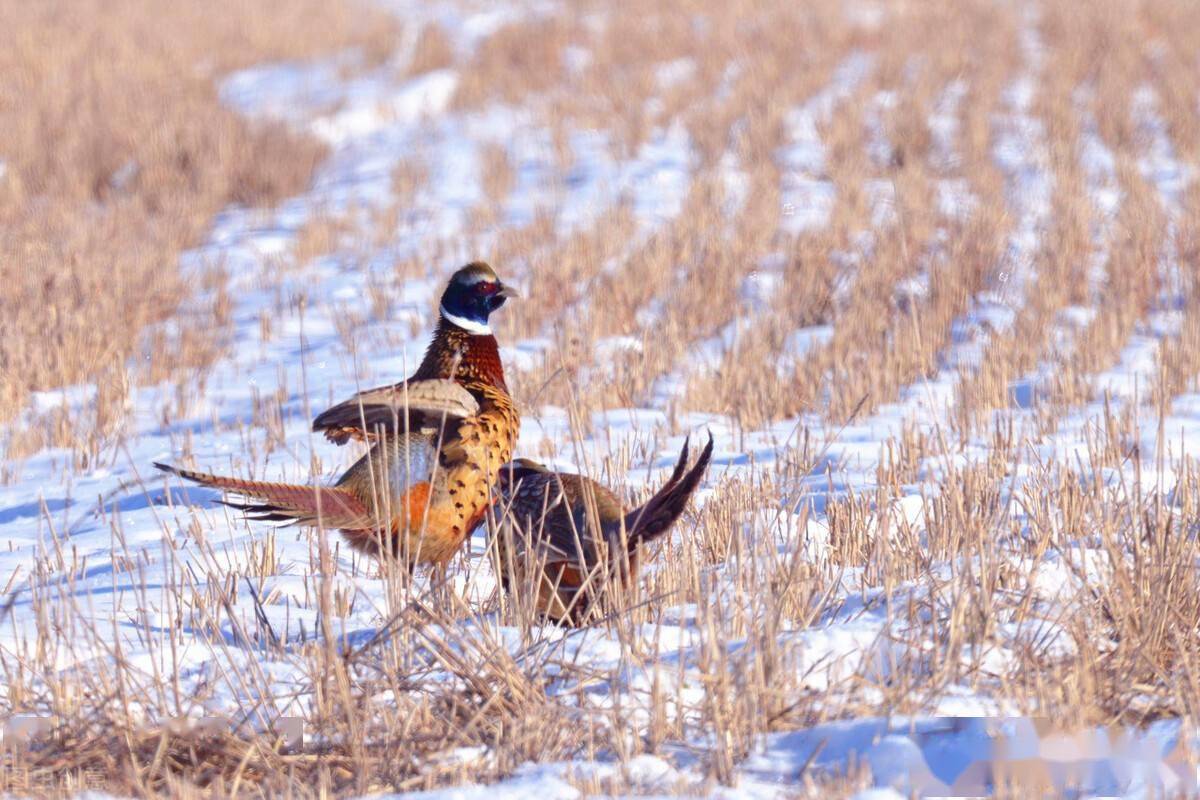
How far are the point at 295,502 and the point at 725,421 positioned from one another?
2.81 metres

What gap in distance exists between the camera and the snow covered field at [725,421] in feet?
9.05

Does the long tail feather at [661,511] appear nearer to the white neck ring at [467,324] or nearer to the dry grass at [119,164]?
the white neck ring at [467,324]

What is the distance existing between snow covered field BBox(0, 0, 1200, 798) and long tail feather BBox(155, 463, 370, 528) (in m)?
0.15

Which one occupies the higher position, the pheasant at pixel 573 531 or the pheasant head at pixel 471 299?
the pheasant head at pixel 471 299

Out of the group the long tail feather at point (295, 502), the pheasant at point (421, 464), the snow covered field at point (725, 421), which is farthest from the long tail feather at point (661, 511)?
the long tail feather at point (295, 502)

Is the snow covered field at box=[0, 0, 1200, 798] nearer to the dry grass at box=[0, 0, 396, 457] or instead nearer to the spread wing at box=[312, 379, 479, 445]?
the spread wing at box=[312, 379, 479, 445]

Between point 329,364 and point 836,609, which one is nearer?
point 836,609

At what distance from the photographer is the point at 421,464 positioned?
4000 millimetres

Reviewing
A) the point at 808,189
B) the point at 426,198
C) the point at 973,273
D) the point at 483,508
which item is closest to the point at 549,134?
the point at 426,198

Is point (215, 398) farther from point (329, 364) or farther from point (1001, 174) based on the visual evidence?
point (1001, 174)

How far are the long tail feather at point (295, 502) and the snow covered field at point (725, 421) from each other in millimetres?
150

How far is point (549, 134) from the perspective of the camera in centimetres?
1308

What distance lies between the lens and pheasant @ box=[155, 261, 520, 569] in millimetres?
3787

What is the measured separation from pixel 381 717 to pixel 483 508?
1.36 m
